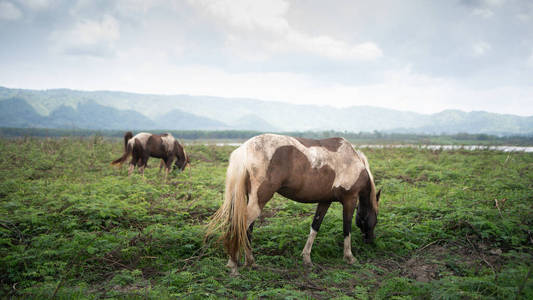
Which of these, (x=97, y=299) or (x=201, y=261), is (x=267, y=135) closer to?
Answer: (x=201, y=261)

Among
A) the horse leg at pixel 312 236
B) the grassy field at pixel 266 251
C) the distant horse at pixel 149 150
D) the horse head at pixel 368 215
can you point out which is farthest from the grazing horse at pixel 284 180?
the distant horse at pixel 149 150

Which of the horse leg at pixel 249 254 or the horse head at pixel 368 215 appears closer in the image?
the horse leg at pixel 249 254

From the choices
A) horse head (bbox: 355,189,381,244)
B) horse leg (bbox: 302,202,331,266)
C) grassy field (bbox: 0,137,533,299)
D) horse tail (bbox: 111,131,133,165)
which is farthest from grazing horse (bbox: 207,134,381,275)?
horse tail (bbox: 111,131,133,165)

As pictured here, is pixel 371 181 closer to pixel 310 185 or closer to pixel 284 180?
pixel 310 185

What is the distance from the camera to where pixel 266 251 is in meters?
5.29

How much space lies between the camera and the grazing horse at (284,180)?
4289 mm

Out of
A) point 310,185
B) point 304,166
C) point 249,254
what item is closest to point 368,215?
point 310,185

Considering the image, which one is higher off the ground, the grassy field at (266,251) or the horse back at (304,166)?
the horse back at (304,166)

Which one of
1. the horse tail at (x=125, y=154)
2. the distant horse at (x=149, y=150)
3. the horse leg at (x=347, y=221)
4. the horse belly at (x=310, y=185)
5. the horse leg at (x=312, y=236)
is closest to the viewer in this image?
the horse belly at (x=310, y=185)

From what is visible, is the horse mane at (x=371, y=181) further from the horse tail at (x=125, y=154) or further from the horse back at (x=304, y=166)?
the horse tail at (x=125, y=154)

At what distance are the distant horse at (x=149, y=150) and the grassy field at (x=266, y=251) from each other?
16.3 ft

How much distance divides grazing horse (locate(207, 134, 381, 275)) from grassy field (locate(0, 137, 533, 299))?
0.58m

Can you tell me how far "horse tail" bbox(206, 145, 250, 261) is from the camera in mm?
4234

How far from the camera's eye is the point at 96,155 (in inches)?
708
